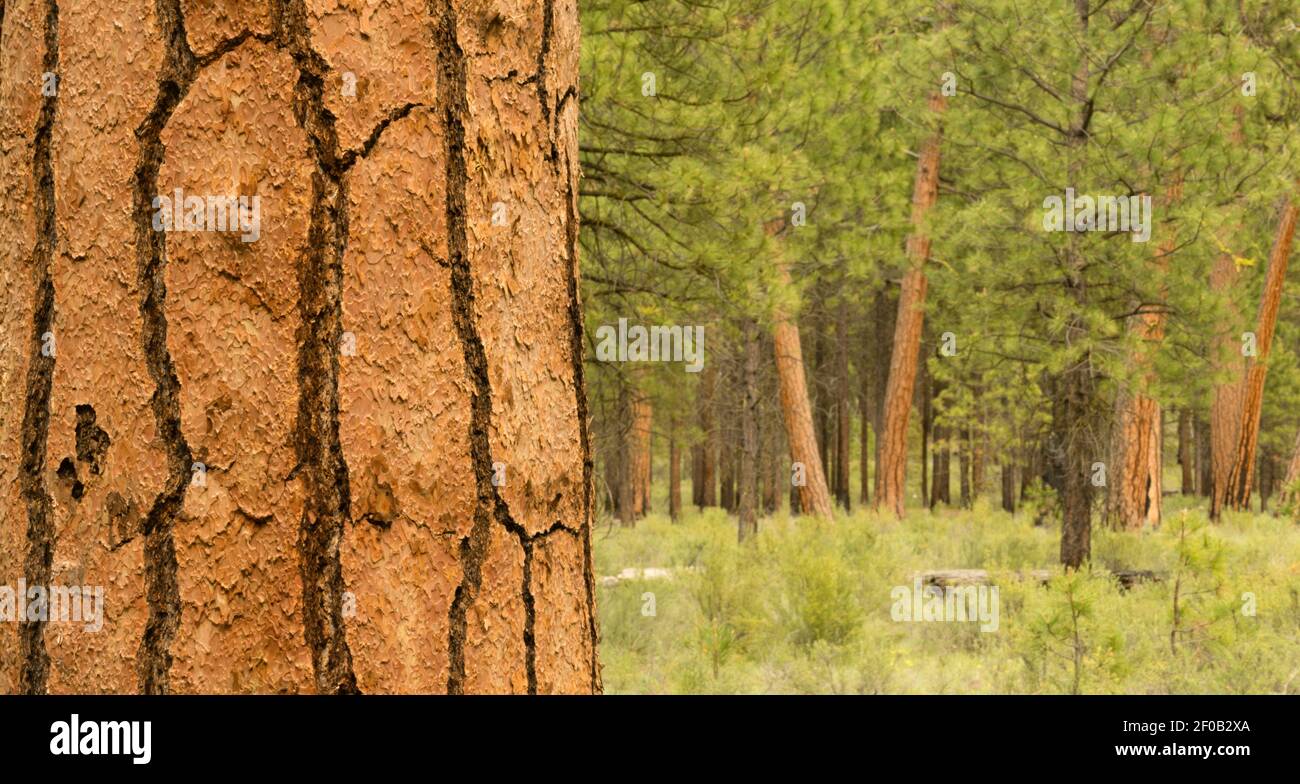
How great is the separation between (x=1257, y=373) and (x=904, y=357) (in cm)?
528

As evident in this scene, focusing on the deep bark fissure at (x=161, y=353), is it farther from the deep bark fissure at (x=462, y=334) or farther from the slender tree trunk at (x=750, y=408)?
the slender tree trunk at (x=750, y=408)

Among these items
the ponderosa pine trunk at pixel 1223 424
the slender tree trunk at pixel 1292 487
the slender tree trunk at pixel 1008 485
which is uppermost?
the ponderosa pine trunk at pixel 1223 424

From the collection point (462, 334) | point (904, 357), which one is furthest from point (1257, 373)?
point (462, 334)

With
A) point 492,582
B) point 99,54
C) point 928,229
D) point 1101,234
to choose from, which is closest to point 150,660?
point 492,582

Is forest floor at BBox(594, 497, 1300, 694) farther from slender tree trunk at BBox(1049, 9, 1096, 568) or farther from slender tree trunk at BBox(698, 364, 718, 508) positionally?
Answer: slender tree trunk at BBox(698, 364, 718, 508)

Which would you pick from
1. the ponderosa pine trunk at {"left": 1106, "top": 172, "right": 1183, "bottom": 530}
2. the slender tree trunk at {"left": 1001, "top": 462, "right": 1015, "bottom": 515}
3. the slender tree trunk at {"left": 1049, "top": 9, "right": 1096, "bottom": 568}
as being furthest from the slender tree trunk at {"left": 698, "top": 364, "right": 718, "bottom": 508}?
the slender tree trunk at {"left": 1049, "top": 9, "right": 1096, "bottom": 568}

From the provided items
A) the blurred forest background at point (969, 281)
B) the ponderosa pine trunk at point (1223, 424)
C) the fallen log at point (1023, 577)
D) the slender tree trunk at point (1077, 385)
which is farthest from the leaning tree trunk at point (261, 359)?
the ponderosa pine trunk at point (1223, 424)

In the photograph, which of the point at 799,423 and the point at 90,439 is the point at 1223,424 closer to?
the point at 799,423

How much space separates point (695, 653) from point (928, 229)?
5.09 m

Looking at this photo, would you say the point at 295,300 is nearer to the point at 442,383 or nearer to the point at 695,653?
the point at 442,383

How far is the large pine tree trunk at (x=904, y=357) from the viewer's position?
48.9 feet

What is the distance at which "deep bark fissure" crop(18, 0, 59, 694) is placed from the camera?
3.29 feet

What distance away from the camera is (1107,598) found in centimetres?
755

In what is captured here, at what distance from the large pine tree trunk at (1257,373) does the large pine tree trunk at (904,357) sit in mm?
4812
